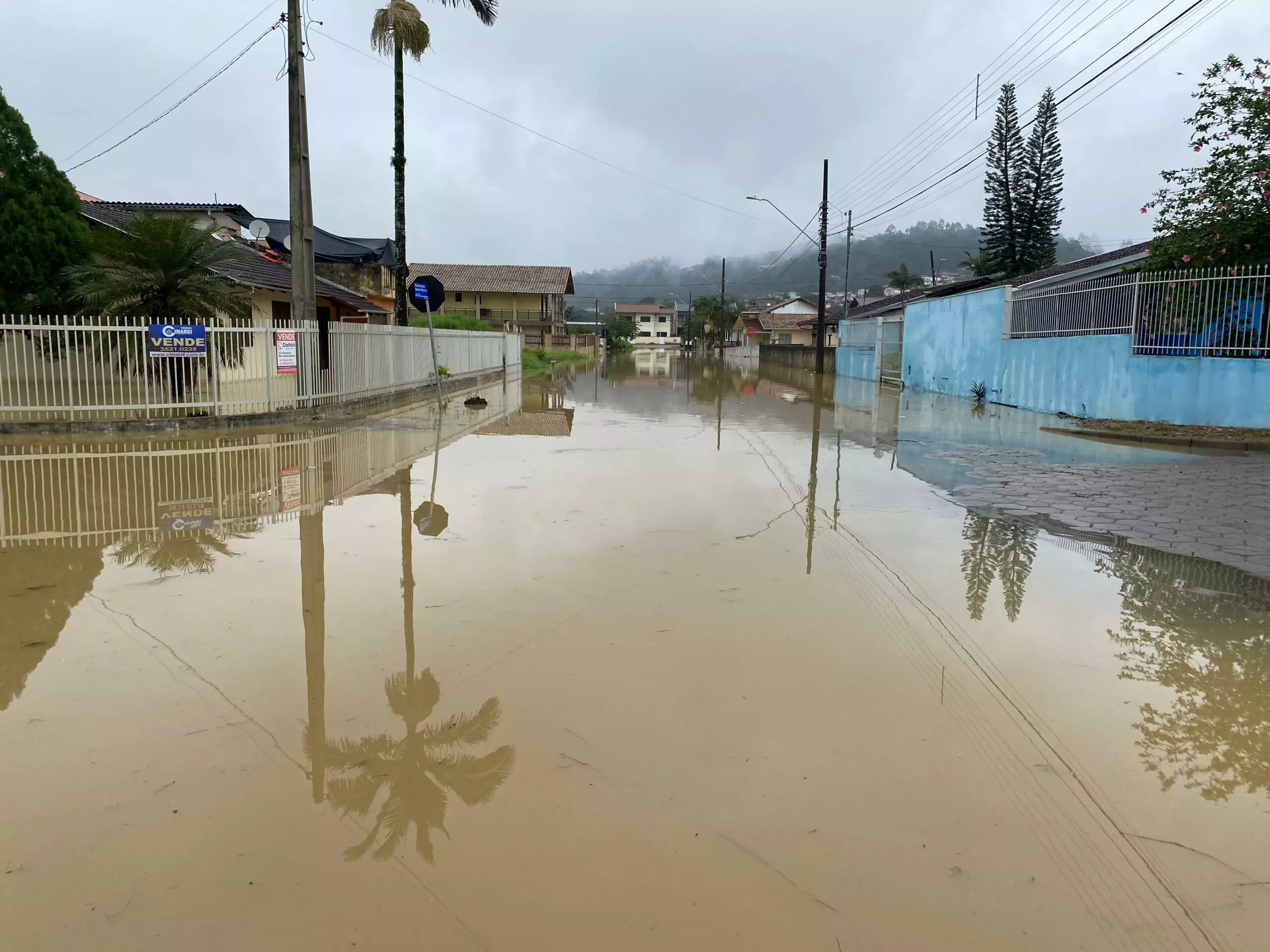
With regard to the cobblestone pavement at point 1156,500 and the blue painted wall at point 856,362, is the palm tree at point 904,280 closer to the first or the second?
the blue painted wall at point 856,362

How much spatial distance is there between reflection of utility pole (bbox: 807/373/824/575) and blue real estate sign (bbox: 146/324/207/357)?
9806mm

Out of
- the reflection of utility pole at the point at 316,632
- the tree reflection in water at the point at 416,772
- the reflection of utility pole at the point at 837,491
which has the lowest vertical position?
the tree reflection in water at the point at 416,772

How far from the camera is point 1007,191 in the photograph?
49250mm

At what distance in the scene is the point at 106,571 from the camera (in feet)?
20.3

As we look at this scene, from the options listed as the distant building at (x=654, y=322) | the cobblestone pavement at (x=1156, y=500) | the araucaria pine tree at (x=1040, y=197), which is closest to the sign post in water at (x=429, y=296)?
the cobblestone pavement at (x=1156, y=500)

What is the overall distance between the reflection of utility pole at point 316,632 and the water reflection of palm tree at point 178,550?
54cm

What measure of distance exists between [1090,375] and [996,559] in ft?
41.3

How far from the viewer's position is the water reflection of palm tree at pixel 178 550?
6.29 m

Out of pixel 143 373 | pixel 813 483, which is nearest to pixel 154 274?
pixel 143 373

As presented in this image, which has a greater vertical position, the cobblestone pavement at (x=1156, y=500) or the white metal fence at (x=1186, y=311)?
the white metal fence at (x=1186, y=311)

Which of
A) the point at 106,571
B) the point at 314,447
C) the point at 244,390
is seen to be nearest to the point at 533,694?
the point at 106,571

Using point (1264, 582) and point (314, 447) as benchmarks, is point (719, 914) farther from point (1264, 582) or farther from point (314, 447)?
point (314, 447)

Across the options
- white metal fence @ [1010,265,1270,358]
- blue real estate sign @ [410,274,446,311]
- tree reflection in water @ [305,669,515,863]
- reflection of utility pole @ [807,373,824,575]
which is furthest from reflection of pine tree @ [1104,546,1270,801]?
blue real estate sign @ [410,274,446,311]

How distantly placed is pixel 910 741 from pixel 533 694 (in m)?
1.66
